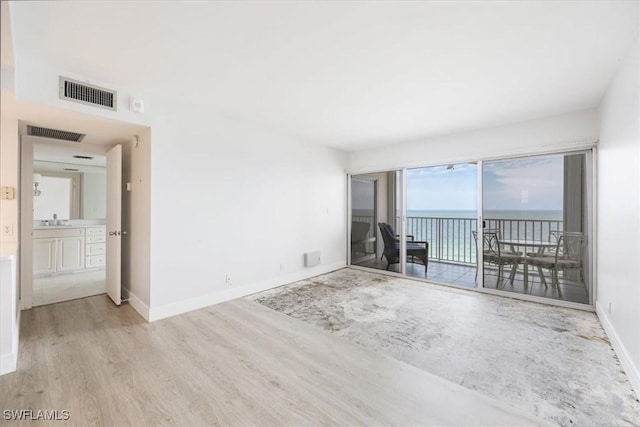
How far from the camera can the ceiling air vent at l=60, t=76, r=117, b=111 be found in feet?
8.03

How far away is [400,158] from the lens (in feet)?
16.4

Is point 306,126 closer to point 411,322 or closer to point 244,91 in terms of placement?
point 244,91

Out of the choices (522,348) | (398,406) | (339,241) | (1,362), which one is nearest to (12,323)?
(1,362)

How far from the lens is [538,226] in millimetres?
3791

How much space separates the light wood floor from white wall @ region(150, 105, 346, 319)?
690mm

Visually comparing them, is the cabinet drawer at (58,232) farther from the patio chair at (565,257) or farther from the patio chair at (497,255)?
the patio chair at (565,257)

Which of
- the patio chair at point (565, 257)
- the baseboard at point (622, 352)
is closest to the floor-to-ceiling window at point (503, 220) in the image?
the patio chair at point (565, 257)

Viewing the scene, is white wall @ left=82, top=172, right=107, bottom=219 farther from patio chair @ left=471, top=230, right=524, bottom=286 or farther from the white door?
patio chair @ left=471, top=230, right=524, bottom=286

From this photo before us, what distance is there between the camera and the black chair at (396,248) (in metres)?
5.12

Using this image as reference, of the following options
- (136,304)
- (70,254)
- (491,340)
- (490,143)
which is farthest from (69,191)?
(490,143)

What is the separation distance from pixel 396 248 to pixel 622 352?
3175 mm

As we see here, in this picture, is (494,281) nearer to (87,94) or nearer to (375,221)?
(375,221)

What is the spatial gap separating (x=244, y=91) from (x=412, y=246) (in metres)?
3.91

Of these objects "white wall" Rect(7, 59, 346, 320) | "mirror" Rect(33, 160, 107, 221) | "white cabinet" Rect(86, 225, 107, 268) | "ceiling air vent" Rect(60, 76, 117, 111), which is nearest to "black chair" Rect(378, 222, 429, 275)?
"white wall" Rect(7, 59, 346, 320)
